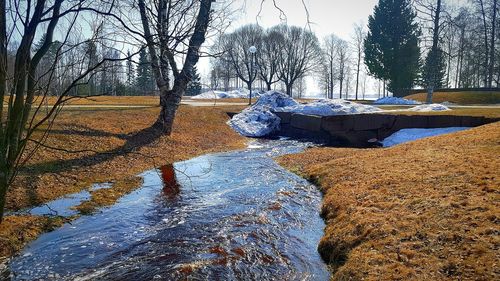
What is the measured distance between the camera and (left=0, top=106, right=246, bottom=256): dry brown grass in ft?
20.2

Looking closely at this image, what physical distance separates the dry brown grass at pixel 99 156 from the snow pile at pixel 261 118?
1.09 meters

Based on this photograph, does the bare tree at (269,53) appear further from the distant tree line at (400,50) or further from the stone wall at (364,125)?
the stone wall at (364,125)

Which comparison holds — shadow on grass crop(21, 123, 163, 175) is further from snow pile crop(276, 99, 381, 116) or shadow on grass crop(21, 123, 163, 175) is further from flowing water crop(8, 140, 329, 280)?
snow pile crop(276, 99, 381, 116)

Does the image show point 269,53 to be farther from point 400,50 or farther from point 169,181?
point 169,181

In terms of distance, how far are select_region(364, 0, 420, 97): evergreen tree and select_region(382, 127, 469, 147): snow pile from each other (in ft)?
73.4

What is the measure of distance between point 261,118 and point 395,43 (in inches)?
839

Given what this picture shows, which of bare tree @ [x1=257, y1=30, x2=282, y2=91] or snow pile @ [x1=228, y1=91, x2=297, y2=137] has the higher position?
bare tree @ [x1=257, y1=30, x2=282, y2=91]

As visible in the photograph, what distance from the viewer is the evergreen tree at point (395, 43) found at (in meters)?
33.3

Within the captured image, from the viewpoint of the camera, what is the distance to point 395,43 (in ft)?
111

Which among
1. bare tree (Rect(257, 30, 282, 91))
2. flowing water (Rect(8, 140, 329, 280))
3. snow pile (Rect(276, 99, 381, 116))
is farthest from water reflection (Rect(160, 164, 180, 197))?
bare tree (Rect(257, 30, 282, 91))

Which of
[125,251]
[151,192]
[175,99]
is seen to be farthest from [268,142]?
[125,251]

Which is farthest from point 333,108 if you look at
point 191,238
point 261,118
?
point 191,238


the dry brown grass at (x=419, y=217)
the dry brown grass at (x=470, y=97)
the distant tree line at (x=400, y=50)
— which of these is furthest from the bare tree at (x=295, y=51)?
the dry brown grass at (x=419, y=217)

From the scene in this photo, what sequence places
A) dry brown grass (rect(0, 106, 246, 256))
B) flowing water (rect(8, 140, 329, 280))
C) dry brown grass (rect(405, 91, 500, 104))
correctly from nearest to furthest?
flowing water (rect(8, 140, 329, 280)) → dry brown grass (rect(0, 106, 246, 256)) → dry brown grass (rect(405, 91, 500, 104))
